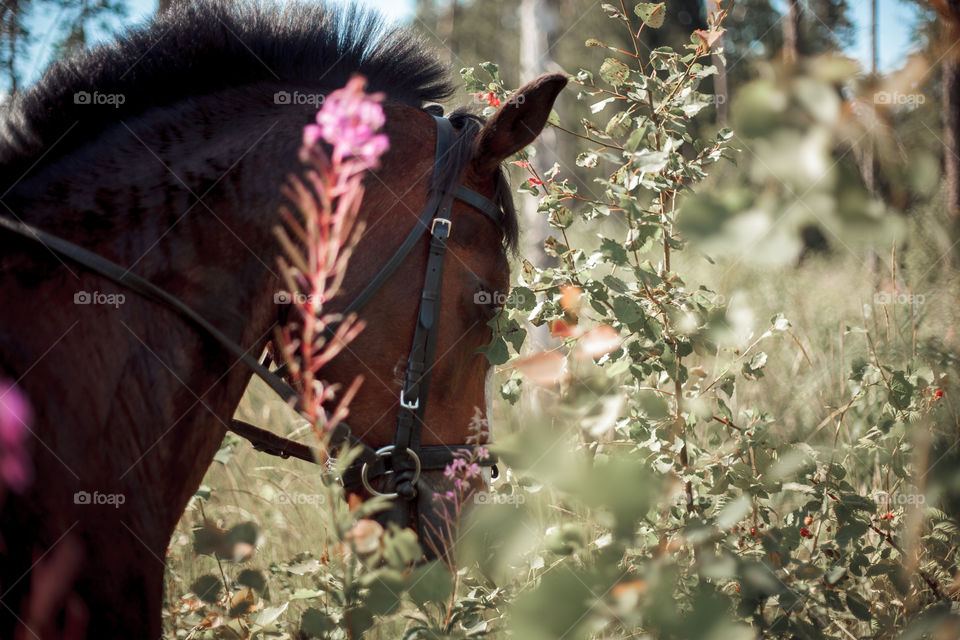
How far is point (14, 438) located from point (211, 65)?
1.22 m

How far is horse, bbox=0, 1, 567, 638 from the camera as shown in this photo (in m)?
1.53

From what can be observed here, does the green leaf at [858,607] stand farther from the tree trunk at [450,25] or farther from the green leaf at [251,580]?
the tree trunk at [450,25]

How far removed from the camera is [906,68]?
2.07ft

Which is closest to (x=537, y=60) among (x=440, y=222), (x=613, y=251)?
(x=440, y=222)

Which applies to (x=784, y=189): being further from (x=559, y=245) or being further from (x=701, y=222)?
(x=559, y=245)

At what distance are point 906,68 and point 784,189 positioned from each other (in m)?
0.17

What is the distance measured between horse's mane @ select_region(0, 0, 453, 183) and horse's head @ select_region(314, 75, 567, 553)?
32cm

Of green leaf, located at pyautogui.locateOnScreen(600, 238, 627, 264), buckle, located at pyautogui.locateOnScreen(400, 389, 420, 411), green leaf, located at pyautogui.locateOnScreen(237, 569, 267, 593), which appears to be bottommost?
green leaf, located at pyautogui.locateOnScreen(237, 569, 267, 593)

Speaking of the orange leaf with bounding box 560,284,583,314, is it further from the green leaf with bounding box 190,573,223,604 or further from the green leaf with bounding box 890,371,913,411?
the green leaf with bounding box 190,573,223,604

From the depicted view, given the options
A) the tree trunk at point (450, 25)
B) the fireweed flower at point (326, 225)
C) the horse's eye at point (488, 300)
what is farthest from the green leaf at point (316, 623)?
the tree trunk at point (450, 25)

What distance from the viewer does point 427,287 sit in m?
1.90

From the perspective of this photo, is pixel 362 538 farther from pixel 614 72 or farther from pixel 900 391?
pixel 900 391

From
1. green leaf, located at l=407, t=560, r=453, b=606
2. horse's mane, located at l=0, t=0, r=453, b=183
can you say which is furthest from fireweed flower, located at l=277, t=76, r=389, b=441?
horse's mane, located at l=0, t=0, r=453, b=183

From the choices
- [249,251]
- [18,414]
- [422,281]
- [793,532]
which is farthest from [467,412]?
[18,414]
